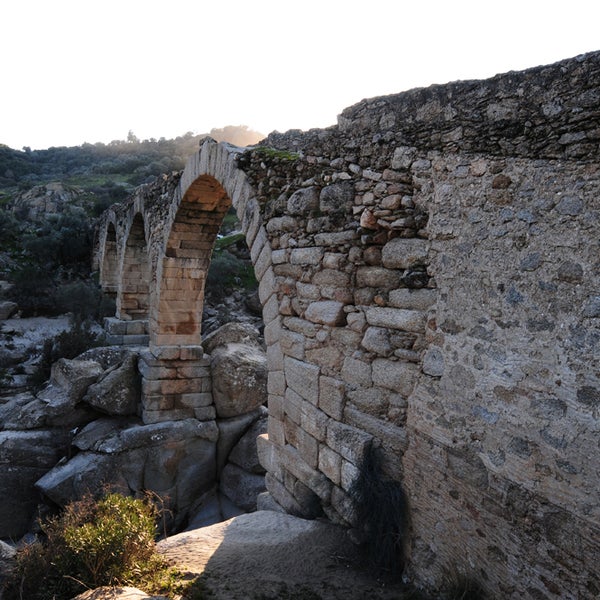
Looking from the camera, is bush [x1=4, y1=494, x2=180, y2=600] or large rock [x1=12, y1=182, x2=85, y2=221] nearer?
bush [x1=4, y1=494, x2=180, y2=600]

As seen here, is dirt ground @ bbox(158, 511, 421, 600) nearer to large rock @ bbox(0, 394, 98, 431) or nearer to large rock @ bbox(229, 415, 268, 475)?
large rock @ bbox(229, 415, 268, 475)

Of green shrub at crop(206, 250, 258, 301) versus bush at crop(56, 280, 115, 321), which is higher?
green shrub at crop(206, 250, 258, 301)

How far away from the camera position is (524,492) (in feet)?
6.63

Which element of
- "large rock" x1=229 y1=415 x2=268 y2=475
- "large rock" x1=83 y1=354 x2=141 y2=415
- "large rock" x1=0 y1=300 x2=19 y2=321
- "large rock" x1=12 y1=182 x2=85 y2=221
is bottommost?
"large rock" x1=229 y1=415 x2=268 y2=475

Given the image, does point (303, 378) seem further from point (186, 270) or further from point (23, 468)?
point (23, 468)

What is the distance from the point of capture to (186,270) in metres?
7.45

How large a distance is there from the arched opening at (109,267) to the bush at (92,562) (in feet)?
42.4

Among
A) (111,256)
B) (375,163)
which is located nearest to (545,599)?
(375,163)

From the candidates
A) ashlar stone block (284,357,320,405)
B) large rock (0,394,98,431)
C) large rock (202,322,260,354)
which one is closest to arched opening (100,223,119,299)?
large rock (0,394,98,431)

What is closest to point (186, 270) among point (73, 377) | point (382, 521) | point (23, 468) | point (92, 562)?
point (73, 377)

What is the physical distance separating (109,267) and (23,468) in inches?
385

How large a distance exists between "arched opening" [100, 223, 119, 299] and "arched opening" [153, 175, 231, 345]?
823 centimetres

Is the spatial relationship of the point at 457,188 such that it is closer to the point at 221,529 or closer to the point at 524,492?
the point at 524,492

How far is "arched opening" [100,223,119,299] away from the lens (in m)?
14.9
